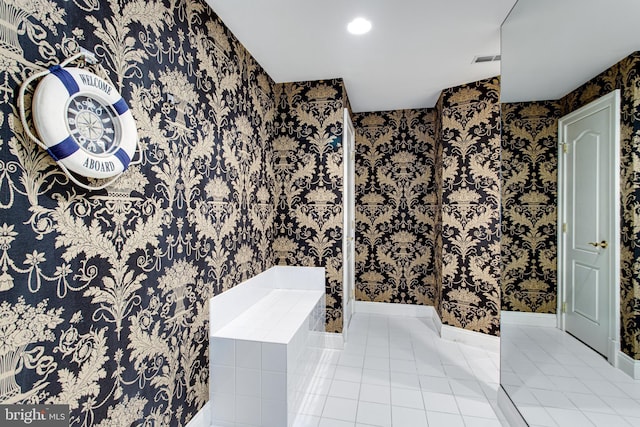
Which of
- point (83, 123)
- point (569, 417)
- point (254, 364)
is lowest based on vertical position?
point (569, 417)

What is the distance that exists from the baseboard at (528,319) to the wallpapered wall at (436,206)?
0.95m

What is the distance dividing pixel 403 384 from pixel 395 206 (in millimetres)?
2130

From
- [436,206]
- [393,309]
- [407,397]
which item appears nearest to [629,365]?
[407,397]

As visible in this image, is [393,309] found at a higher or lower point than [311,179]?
lower

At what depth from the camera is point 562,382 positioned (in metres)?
1.55

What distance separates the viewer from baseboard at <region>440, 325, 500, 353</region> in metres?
2.82

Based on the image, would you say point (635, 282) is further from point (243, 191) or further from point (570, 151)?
point (243, 191)

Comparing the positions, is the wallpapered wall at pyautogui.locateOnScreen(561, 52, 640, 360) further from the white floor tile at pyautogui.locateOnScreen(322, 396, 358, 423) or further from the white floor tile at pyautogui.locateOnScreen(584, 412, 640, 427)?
the white floor tile at pyautogui.locateOnScreen(322, 396, 358, 423)

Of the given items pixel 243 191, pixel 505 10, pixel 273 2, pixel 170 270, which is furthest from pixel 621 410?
pixel 273 2

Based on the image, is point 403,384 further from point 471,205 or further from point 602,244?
point 471,205

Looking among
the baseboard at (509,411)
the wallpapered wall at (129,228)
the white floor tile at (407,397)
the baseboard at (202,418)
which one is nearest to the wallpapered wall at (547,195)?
the baseboard at (509,411)

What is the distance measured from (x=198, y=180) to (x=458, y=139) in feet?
8.59

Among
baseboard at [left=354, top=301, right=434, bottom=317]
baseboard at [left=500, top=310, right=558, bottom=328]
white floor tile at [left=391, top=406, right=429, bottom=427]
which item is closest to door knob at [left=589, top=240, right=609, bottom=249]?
baseboard at [left=500, top=310, right=558, bottom=328]

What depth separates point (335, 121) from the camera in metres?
2.84
